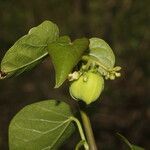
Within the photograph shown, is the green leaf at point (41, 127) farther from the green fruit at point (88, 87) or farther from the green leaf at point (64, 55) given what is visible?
the green leaf at point (64, 55)

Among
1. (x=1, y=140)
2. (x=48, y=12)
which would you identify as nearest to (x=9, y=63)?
(x=1, y=140)

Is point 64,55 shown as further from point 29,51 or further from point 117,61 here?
point 117,61

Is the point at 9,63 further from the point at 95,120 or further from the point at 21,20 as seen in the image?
the point at 21,20

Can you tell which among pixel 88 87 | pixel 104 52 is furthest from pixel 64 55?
pixel 104 52

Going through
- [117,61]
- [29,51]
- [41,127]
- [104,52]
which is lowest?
[117,61]

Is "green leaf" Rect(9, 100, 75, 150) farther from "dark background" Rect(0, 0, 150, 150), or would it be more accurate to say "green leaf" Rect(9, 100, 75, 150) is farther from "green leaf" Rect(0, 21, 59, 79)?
"dark background" Rect(0, 0, 150, 150)

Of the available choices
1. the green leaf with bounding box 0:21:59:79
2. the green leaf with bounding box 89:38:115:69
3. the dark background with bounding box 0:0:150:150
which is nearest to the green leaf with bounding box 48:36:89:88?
the green leaf with bounding box 0:21:59:79

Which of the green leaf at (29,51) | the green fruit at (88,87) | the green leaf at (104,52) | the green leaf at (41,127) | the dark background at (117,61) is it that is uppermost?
the green leaf at (29,51)

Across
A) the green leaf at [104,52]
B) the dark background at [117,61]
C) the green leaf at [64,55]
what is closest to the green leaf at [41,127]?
the green leaf at [104,52]
